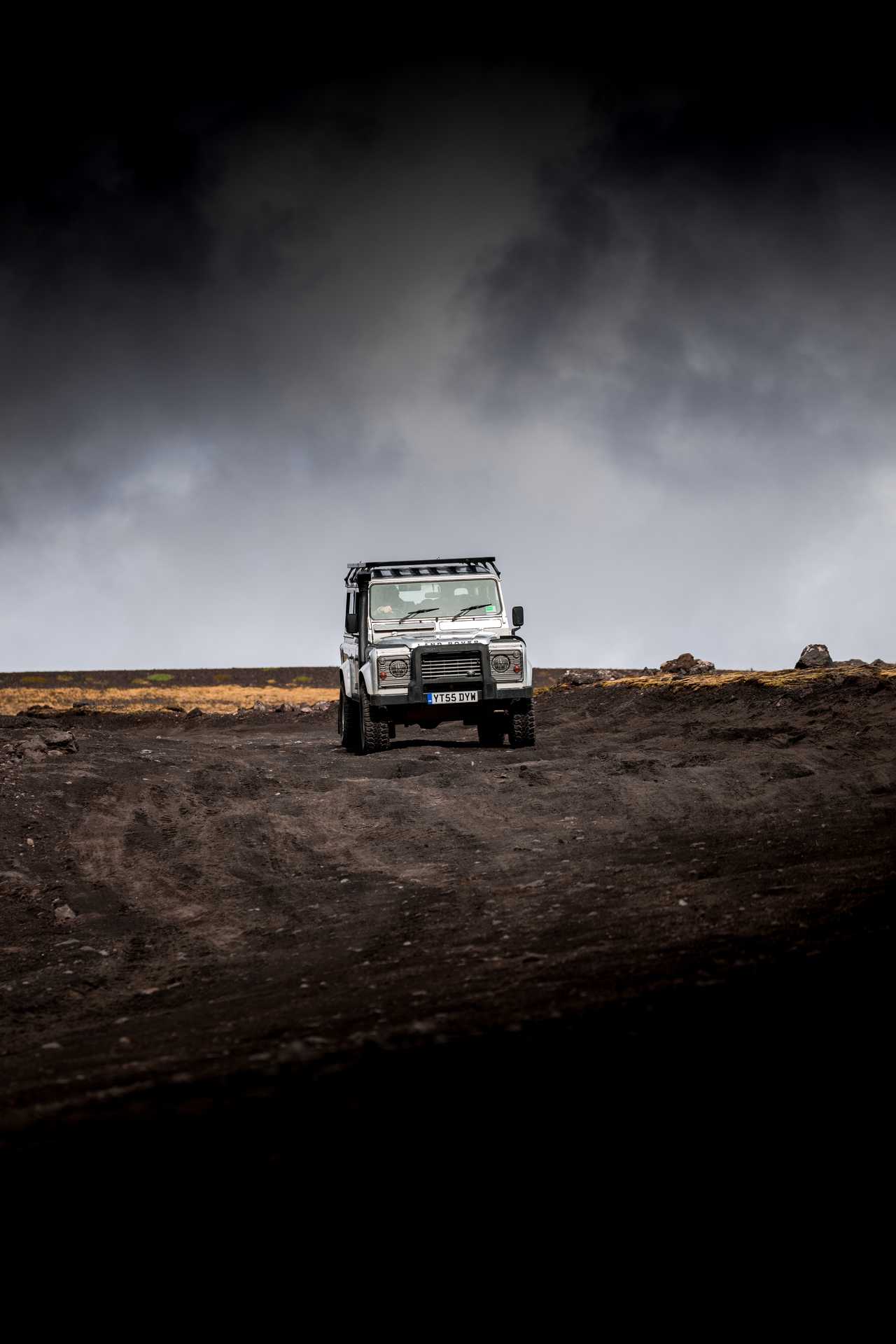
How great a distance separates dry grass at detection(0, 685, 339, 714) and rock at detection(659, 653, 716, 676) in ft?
47.1

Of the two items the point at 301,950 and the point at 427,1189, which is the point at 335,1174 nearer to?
the point at 427,1189

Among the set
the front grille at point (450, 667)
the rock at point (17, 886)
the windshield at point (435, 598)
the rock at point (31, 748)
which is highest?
the windshield at point (435, 598)

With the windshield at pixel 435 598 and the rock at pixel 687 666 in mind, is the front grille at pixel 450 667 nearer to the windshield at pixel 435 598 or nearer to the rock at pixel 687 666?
the windshield at pixel 435 598

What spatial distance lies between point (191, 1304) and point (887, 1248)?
1.84 metres

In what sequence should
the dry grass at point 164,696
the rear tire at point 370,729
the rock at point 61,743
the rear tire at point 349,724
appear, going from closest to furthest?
the rock at point 61,743
the rear tire at point 370,729
the rear tire at point 349,724
the dry grass at point 164,696

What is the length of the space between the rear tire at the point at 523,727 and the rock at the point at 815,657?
33.3 ft

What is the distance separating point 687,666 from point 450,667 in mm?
15510

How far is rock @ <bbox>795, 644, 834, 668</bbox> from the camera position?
2406 centimetres

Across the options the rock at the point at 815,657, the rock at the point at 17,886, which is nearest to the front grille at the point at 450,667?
the rock at the point at 17,886

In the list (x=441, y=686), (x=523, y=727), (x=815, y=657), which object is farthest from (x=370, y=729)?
(x=815, y=657)

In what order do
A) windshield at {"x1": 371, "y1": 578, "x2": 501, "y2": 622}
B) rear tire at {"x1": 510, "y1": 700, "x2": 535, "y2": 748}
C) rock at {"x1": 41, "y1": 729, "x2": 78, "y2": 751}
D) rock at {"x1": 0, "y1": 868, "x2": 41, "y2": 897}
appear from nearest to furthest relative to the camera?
rock at {"x1": 0, "y1": 868, "x2": 41, "y2": 897} → rock at {"x1": 41, "y1": 729, "x2": 78, "y2": 751} → windshield at {"x1": 371, "y1": 578, "x2": 501, "y2": 622} → rear tire at {"x1": 510, "y1": 700, "x2": 535, "y2": 748}

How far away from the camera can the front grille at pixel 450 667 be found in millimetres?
15719

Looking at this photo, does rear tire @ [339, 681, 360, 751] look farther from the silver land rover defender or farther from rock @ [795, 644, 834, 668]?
rock @ [795, 644, 834, 668]

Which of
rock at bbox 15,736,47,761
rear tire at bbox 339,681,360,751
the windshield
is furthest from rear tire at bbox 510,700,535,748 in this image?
rock at bbox 15,736,47,761
